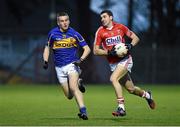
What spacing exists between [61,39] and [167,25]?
4831 centimetres

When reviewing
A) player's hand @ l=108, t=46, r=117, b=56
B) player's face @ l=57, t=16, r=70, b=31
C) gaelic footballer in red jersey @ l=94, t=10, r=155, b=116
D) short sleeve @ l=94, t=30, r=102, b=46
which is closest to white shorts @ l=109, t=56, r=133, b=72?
gaelic footballer in red jersey @ l=94, t=10, r=155, b=116

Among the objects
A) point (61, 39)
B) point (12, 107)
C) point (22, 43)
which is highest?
point (61, 39)

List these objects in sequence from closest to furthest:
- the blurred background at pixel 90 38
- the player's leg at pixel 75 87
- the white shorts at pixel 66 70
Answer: the player's leg at pixel 75 87
the white shorts at pixel 66 70
the blurred background at pixel 90 38

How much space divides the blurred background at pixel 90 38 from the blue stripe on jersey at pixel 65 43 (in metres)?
32.7

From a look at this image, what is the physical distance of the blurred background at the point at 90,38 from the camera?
172 ft

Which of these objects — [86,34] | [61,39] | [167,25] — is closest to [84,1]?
[86,34]

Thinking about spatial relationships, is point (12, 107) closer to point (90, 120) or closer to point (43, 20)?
point (90, 120)

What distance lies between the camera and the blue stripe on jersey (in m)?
17.8

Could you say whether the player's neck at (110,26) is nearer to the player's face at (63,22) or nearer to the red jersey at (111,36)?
the red jersey at (111,36)

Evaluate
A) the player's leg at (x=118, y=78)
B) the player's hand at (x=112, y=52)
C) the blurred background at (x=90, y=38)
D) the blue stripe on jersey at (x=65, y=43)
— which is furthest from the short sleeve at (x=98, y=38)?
the blurred background at (x=90, y=38)

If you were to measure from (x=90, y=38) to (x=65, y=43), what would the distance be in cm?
3473

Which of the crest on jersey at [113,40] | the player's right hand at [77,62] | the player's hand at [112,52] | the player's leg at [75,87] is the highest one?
the crest on jersey at [113,40]

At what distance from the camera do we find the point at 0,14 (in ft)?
238

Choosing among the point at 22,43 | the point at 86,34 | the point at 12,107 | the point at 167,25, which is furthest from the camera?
the point at 22,43
